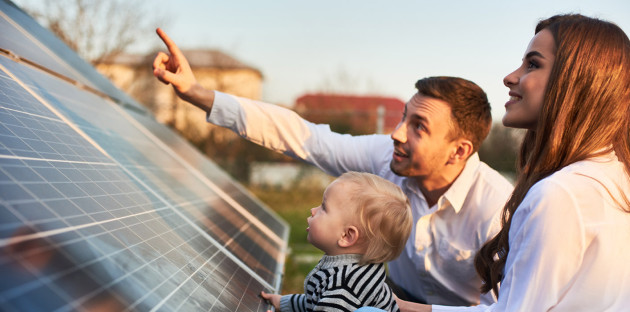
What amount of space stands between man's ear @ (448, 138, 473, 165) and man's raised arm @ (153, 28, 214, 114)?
1.46 m

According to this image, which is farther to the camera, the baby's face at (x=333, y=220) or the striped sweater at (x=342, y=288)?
the baby's face at (x=333, y=220)

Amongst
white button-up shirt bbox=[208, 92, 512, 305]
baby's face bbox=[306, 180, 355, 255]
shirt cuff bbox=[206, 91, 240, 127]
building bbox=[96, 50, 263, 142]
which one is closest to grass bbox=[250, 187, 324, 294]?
white button-up shirt bbox=[208, 92, 512, 305]

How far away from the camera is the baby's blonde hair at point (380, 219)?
7.21ft

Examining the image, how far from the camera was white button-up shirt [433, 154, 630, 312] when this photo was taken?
70.4 inches

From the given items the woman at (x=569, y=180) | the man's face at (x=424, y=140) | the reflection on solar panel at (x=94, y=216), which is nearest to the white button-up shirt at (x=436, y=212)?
the man's face at (x=424, y=140)

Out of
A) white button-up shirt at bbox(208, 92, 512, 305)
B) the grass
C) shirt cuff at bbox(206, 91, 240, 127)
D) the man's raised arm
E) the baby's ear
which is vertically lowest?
the grass

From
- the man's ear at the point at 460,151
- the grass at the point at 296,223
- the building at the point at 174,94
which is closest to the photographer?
the man's ear at the point at 460,151

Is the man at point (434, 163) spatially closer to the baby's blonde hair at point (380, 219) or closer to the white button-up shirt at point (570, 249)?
the baby's blonde hair at point (380, 219)

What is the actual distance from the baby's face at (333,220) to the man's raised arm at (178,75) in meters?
1.20

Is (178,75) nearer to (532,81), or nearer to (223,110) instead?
(223,110)

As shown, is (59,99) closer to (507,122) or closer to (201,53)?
(507,122)

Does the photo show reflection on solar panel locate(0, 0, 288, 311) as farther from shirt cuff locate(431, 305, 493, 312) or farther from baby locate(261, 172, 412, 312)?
shirt cuff locate(431, 305, 493, 312)

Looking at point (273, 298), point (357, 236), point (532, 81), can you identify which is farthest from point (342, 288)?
point (532, 81)

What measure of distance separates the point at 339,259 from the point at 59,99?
1.40 metres
